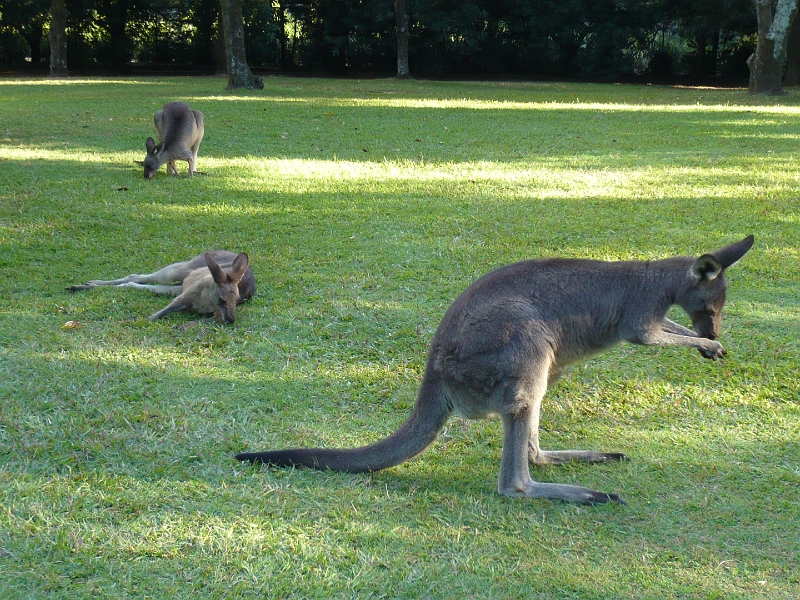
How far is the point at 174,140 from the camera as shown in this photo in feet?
29.8

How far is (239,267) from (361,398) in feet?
5.22

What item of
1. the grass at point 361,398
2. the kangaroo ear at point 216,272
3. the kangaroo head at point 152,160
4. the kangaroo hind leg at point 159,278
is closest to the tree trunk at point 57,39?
the grass at point 361,398

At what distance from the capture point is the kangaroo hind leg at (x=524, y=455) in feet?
9.70

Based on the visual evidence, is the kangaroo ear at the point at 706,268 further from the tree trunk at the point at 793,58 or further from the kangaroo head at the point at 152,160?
the tree trunk at the point at 793,58

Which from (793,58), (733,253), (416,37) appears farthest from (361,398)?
(416,37)

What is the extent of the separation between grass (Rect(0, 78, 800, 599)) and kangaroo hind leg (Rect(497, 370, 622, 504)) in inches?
2.1

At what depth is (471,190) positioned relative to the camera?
812cm

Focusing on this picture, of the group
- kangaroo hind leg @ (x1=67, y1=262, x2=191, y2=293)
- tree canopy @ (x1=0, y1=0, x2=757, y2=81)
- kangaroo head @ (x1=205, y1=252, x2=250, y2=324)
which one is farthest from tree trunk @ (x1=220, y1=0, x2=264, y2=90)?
kangaroo head @ (x1=205, y1=252, x2=250, y2=324)

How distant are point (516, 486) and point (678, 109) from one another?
14.1 metres

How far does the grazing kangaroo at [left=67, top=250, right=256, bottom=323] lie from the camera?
491 centimetres

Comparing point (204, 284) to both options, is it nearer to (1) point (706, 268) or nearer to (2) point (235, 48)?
(1) point (706, 268)

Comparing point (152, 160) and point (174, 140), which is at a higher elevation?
point (174, 140)

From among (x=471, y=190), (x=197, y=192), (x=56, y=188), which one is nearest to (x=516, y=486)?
(x=471, y=190)

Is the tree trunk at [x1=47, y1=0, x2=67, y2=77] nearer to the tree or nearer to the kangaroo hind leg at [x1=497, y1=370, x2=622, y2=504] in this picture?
the tree
